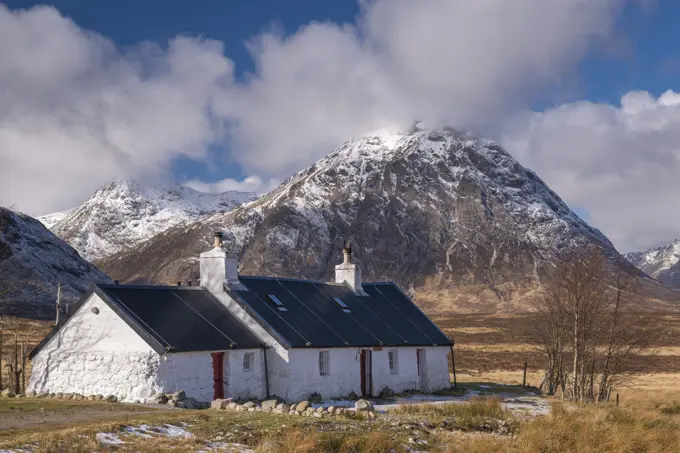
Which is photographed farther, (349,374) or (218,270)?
(349,374)

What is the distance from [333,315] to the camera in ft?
139

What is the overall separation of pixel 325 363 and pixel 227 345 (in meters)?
5.65

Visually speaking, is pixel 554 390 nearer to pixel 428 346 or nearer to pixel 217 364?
pixel 428 346

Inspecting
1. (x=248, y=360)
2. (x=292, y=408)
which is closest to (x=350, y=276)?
(x=248, y=360)

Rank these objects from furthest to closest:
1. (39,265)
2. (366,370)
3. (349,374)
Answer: (39,265) < (366,370) < (349,374)

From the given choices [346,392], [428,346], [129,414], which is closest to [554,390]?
[428,346]

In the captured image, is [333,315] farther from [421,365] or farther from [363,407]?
[363,407]

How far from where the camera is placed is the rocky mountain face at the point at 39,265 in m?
116

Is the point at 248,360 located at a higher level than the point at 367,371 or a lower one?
higher

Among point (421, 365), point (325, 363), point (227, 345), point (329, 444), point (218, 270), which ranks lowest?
point (329, 444)

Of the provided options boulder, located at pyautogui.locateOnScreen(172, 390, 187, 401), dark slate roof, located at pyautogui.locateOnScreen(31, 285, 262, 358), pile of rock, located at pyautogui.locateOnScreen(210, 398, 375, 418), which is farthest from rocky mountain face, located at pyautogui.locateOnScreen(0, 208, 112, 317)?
pile of rock, located at pyautogui.locateOnScreen(210, 398, 375, 418)

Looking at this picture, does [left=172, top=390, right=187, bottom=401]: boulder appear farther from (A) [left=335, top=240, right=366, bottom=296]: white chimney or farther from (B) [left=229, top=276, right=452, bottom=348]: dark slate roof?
(A) [left=335, top=240, right=366, bottom=296]: white chimney

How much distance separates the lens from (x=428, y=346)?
45.0 metres

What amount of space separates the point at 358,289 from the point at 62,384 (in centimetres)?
1846
